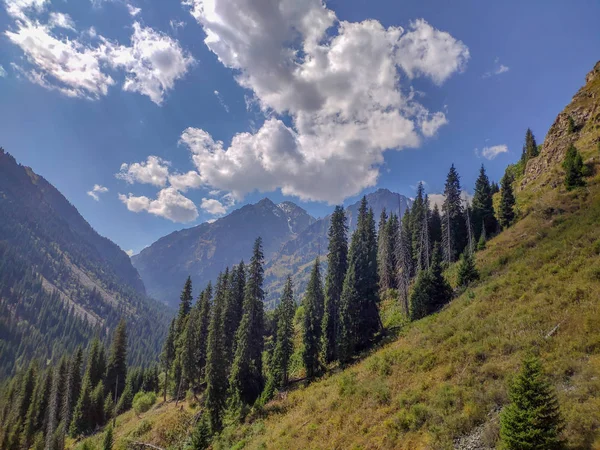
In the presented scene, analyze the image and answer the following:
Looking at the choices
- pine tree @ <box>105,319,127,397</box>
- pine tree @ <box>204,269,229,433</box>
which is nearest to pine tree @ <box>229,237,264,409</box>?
pine tree @ <box>204,269,229,433</box>

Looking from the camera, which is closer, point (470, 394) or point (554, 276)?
point (470, 394)

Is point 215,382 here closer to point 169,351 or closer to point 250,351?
point 250,351

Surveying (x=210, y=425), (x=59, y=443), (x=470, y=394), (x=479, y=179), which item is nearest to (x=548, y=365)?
(x=470, y=394)

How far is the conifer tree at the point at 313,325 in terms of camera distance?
38062 mm

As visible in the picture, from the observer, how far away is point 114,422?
55469 millimetres

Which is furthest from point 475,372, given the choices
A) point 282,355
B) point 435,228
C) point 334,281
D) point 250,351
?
point 435,228

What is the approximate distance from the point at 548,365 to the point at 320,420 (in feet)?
49.6

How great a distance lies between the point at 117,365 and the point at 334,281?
59.8 meters

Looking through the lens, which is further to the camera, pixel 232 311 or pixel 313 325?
pixel 232 311

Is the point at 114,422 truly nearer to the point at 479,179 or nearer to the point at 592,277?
the point at 592,277

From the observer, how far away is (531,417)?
424 inches

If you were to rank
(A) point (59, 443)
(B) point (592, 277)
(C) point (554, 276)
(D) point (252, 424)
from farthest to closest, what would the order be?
1. (A) point (59, 443)
2. (D) point (252, 424)
3. (C) point (554, 276)
4. (B) point (592, 277)

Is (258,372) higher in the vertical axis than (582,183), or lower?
lower

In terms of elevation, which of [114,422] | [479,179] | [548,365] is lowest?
[114,422]
